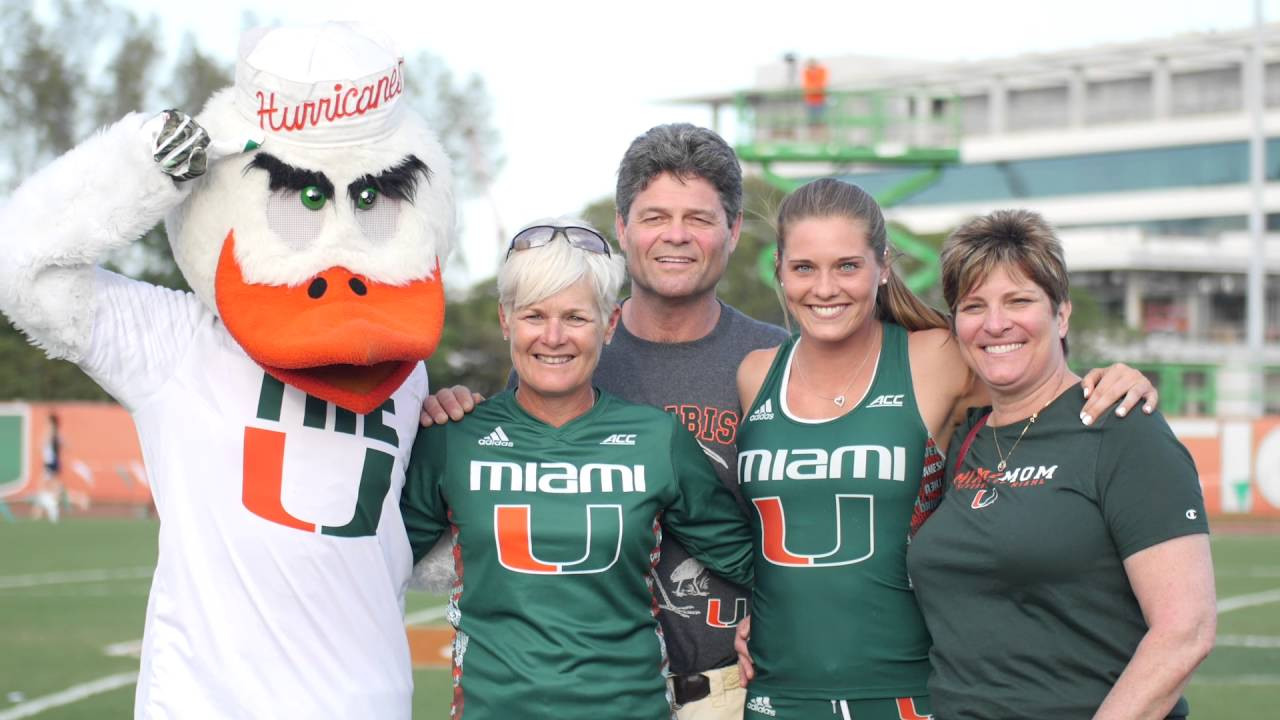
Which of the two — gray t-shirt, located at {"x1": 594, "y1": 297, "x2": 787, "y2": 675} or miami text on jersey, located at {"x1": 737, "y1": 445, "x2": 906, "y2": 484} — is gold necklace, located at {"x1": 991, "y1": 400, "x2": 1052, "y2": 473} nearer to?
miami text on jersey, located at {"x1": 737, "y1": 445, "x2": 906, "y2": 484}

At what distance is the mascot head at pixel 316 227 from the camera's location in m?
3.26

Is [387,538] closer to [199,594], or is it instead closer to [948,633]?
[199,594]

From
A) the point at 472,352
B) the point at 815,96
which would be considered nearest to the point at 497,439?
the point at 472,352

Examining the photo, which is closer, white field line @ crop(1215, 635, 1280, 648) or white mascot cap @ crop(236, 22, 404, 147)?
white mascot cap @ crop(236, 22, 404, 147)

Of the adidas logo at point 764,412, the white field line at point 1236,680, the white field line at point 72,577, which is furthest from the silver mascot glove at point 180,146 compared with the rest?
the white field line at point 72,577

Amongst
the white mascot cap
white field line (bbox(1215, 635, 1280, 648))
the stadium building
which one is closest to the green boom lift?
the stadium building

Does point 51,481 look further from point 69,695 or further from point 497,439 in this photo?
point 497,439

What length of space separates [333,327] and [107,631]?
8416mm

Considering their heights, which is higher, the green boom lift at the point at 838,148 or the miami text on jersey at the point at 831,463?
the green boom lift at the point at 838,148

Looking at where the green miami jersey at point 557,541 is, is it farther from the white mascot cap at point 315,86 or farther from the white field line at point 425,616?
the white field line at point 425,616

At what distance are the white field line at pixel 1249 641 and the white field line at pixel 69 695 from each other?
24.9 ft

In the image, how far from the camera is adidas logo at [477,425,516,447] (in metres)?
3.70

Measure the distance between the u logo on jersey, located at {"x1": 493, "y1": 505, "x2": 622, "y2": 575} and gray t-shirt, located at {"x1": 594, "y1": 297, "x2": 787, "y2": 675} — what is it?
16.0 inches

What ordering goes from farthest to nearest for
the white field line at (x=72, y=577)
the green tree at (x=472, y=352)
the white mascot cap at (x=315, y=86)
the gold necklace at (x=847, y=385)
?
1. the green tree at (x=472, y=352)
2. the white field line at (x=72, y=577)
3. the gold necklace at (x=847, y=385)
4. the white mascot cap at (x=315, y=86)
